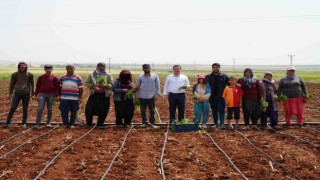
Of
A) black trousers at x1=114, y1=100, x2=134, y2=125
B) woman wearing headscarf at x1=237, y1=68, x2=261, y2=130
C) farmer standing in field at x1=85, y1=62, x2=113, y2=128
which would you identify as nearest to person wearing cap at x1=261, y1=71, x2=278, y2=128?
woman wearing headscarf at x1=237, y1=68, x2=261, y2=130

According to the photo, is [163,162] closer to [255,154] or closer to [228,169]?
[228,169]

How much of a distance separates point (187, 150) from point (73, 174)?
2.34m

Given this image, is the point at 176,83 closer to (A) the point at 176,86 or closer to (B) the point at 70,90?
(A) the point at 176,86

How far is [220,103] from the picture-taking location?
9.27m

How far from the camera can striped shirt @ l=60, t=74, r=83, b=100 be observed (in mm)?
9117

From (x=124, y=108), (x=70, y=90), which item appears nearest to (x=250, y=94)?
(x=124, y=108)

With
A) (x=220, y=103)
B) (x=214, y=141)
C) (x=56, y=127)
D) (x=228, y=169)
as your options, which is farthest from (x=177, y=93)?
(x=228, y=169)

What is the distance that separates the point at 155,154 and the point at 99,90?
10.0ft

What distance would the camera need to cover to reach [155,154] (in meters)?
6.71

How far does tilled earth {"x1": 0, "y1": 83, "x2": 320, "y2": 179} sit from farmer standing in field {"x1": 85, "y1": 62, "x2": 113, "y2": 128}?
1.64ft

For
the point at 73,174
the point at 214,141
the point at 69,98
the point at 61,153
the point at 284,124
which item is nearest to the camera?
the point at 73,174

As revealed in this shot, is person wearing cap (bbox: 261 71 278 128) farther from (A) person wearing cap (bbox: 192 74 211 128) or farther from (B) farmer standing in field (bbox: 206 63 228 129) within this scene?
(A) person wearing cap (bbox: 192 74 211 128)

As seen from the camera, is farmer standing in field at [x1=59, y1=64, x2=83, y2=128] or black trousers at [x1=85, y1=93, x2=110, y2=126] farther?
black trousers at [x1=85, y1=93, x2=110, y2=126]

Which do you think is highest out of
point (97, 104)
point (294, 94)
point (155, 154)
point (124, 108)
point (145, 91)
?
point (145, 91)
